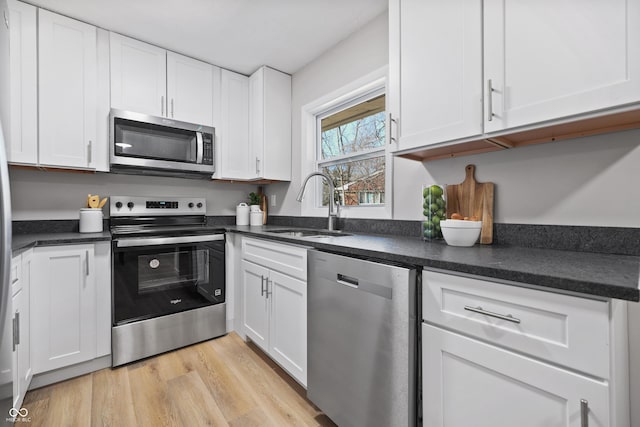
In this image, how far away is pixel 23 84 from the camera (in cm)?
189

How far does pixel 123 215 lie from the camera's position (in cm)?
244

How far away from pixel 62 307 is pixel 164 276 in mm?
583

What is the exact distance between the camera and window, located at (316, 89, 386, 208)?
220 cm

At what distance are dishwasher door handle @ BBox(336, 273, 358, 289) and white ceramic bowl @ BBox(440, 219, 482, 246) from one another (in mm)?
489

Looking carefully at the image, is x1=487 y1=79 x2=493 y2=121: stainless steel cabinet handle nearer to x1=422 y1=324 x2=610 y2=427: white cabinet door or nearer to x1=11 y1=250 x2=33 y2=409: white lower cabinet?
x1=422 y1=324 x2=610 y2=427: white cabinet door

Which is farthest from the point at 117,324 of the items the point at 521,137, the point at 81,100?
the point at 521,137

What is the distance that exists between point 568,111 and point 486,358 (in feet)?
2.90

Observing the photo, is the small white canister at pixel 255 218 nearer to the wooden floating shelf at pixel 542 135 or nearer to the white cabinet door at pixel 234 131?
the white cabinet door at pixel 234 131

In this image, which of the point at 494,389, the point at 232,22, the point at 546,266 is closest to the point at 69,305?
the point at 232,22

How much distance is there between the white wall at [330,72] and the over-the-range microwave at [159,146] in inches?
30.3

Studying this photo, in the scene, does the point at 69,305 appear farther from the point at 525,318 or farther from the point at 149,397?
the point at 525,318

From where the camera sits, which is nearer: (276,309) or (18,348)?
(18,348)

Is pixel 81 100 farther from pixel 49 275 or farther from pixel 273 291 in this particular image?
pixel 273 291

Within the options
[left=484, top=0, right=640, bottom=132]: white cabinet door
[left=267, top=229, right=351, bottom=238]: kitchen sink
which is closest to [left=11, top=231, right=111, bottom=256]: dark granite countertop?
[left=267, top=229, right=351, bottom=238]: kitchen sink
